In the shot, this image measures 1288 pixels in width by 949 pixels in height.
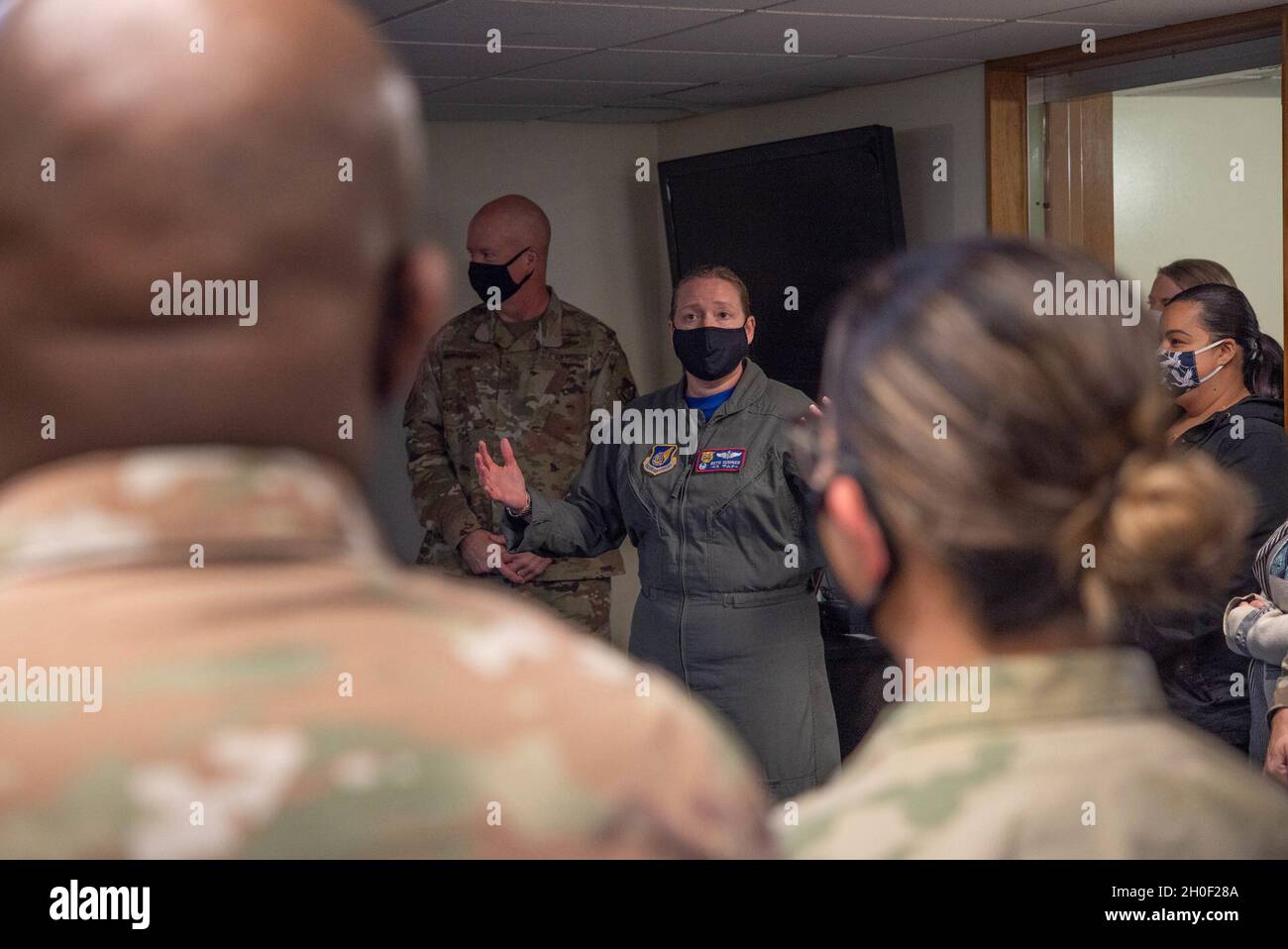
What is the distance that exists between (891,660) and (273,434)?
3844mm

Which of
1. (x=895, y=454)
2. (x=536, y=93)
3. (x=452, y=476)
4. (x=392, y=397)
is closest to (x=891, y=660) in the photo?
(x=452, y=476)

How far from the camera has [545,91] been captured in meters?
5.18

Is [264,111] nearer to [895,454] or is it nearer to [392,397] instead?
[392,397]

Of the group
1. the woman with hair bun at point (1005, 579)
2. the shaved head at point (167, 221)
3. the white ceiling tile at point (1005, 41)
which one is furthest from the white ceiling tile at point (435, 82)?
the shaved head at point (167, 221)

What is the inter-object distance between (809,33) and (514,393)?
1.57 meters

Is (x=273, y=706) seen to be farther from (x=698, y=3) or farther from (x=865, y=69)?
(x=865, y=69)

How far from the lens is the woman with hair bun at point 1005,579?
2.87 feet

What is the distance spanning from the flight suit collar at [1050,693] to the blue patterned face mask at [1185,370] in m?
2.58

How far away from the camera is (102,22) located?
0.53 meters

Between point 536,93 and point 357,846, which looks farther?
point 536,93

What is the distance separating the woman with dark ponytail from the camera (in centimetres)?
307

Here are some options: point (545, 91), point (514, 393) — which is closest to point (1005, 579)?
point (514, 393)

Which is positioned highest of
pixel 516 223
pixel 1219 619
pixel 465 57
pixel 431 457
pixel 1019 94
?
pixel 465 57

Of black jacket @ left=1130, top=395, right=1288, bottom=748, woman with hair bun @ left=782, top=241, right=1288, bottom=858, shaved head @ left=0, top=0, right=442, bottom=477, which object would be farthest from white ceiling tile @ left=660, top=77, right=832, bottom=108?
shaved head @ left=0, top=0, right=442, bottom=477
